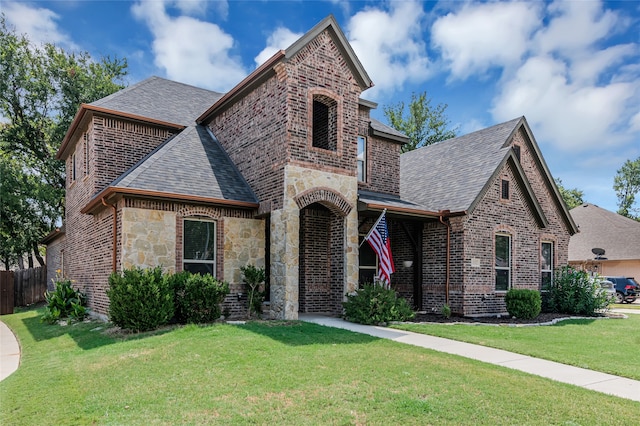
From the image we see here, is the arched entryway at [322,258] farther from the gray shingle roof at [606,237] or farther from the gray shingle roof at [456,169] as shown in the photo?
the gray shingle roof at [606,237]

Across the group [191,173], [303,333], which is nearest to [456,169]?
[191,173]

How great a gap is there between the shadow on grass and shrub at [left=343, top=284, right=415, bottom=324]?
4.84 feet

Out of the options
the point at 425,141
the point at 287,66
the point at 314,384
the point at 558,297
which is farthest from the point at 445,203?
the point at 425,141

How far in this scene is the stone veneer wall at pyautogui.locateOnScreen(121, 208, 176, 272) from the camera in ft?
34.4

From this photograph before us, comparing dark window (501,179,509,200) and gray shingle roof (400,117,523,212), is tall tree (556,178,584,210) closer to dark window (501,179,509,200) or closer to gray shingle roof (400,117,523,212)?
gray shingle roof (400,117,523,212)

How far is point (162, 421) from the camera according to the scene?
4.66 m

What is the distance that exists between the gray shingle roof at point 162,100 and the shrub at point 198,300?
267 inches

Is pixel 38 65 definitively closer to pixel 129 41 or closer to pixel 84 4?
pixel 129 41

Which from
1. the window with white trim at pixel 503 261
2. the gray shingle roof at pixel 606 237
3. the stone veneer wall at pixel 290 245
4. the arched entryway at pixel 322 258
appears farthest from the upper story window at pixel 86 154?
the gray shingle roof at pixel 606 237

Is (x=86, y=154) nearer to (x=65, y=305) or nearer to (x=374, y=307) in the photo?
(x=65, y=305)

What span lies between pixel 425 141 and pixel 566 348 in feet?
108

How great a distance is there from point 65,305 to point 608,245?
34.3m

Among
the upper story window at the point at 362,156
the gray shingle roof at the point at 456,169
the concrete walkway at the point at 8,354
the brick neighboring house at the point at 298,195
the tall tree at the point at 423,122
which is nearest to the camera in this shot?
the concrete walkway at the point at 8,354

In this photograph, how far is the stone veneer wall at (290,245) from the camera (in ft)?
36.8
